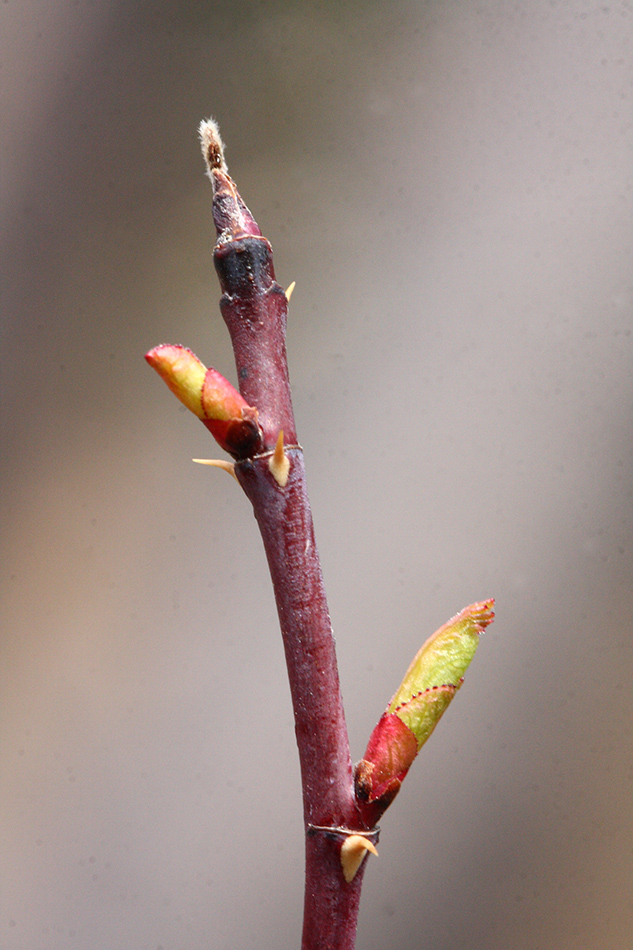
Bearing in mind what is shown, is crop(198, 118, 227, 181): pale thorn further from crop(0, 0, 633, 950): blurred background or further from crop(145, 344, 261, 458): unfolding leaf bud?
crop(0, 0, 633, 950): blurred background

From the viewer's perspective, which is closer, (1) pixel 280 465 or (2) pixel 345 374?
(1) pixel 280 465

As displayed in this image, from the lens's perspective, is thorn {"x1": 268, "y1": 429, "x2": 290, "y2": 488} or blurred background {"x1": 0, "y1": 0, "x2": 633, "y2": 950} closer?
thorn {"x1": 268, "y1": 429, "x2": 290, "y2": 488}

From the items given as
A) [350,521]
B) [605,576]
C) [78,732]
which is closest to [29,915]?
[78,732]

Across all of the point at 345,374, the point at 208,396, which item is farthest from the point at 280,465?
the point at 345,374

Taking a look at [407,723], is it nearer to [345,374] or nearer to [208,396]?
[208,396]

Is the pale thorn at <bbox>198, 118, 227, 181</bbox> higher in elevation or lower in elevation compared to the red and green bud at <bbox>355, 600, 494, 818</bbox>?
higher

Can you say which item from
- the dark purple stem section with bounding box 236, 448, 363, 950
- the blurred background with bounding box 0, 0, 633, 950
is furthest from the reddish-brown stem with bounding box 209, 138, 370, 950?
the blurred background with bounding box 0, 0, 633, 950
